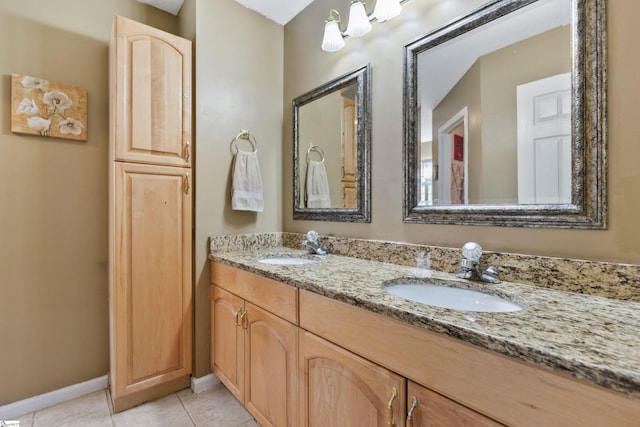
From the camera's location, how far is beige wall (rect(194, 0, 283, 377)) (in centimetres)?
170

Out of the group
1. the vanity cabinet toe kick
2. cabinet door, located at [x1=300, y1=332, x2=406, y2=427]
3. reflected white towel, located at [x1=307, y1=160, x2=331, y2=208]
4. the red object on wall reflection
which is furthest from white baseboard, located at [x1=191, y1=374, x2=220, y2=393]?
the red object on wall reflection

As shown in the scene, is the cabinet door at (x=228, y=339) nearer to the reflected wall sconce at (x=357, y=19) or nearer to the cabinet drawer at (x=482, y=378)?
the cabinet drawer at (x=482, y=378)

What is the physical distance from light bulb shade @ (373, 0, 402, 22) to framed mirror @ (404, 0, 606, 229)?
0.52 ft

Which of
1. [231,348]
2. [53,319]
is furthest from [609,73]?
[53,319]

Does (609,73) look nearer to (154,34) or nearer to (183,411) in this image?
(154,34)

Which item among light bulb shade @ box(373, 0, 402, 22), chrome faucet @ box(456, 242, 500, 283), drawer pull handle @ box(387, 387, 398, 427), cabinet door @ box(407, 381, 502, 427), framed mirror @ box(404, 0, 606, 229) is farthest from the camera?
light bulb shade @ box(373, 0, 402, 22)

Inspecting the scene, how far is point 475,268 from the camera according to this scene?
3.35 feet

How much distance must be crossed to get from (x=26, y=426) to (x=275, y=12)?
2.69 metres

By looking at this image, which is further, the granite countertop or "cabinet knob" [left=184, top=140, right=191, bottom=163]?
"cabinet knob" [left=184, top=140, right=191, bottom=163]

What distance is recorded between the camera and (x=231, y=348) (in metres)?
1.49

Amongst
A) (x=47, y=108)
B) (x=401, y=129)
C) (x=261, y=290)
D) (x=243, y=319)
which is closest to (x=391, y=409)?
(x=261, y=290)

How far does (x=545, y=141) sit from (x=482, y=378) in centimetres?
80

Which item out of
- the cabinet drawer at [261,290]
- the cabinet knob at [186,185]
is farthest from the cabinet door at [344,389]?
the cabinet knob at [186,185]

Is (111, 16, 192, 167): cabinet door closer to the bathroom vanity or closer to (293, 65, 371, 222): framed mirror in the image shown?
(293, 65, 371, 222): framed mirror
